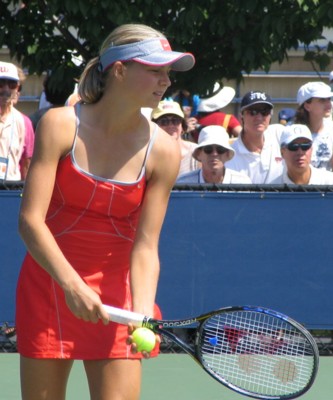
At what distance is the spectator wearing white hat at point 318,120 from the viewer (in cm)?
809

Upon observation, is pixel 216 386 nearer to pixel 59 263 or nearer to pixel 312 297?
pixel 312 297

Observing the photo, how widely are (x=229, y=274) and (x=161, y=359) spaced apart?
26.7 inches

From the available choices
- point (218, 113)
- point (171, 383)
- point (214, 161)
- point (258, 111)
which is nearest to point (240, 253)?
point (214, 161)

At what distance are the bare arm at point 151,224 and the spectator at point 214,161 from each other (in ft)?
11.4

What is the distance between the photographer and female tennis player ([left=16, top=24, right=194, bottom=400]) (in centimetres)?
362

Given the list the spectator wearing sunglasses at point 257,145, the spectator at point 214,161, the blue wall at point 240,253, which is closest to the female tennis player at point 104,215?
the blue wall at point 240,253

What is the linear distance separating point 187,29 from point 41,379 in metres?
5.16

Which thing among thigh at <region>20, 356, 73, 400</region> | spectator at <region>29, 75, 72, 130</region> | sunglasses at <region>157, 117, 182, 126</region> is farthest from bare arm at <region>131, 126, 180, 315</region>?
spectator at <region>29, 75, 72, 130</region>

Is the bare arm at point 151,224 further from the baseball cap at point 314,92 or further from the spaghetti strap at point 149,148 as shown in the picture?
the baseball cap at point 314,92

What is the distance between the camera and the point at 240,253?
22.1 feet

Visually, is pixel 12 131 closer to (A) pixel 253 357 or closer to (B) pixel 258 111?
(B) pixel 258 111

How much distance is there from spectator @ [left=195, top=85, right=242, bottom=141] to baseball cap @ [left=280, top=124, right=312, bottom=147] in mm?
2188

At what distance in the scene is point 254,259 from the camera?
6.74 meters

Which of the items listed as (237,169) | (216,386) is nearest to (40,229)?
(216,386)
